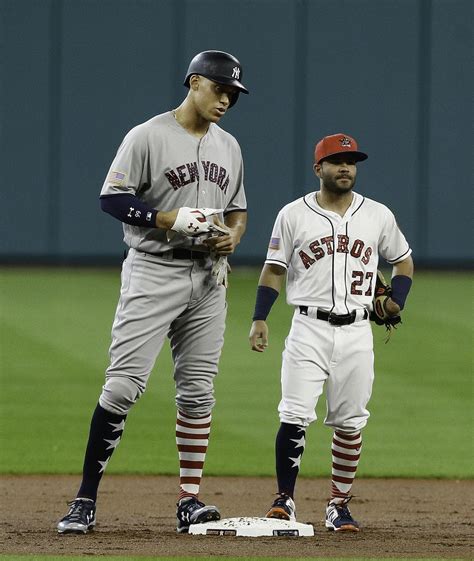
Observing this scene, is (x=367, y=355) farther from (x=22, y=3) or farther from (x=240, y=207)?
(x=22, y=3)

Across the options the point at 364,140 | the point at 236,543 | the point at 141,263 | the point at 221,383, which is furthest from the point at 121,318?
the point at 364,140

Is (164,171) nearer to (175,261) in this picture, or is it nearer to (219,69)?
(175,261)

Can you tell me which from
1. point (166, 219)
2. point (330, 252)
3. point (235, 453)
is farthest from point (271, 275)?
point (235, 453)

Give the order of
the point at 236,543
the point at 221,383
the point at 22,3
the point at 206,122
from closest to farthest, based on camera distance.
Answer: the point at 236,543
the point at 206,122
the point at 221,383
the point at 22,3

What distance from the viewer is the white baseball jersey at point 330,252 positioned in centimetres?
566

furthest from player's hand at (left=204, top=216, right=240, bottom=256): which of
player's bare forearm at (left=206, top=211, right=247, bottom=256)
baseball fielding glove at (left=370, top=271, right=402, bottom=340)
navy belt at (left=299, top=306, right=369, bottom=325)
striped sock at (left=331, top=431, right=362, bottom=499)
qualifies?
striped sock at (left=331, top=431, right=362, bottom=499)

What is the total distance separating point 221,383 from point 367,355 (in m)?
5.26

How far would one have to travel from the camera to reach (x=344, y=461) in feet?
18.8

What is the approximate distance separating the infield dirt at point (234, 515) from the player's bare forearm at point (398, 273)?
37.6 inches

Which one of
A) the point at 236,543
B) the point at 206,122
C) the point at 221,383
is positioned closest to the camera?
the point at 236,543

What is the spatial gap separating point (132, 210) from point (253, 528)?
1391 mm

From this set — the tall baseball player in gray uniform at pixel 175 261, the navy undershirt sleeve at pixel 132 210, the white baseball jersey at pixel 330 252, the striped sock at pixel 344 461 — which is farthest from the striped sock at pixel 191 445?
the navy undershirt sleeve at pixel 132 210

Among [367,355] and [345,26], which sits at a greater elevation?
[345,26]

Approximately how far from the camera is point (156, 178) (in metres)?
5.53
